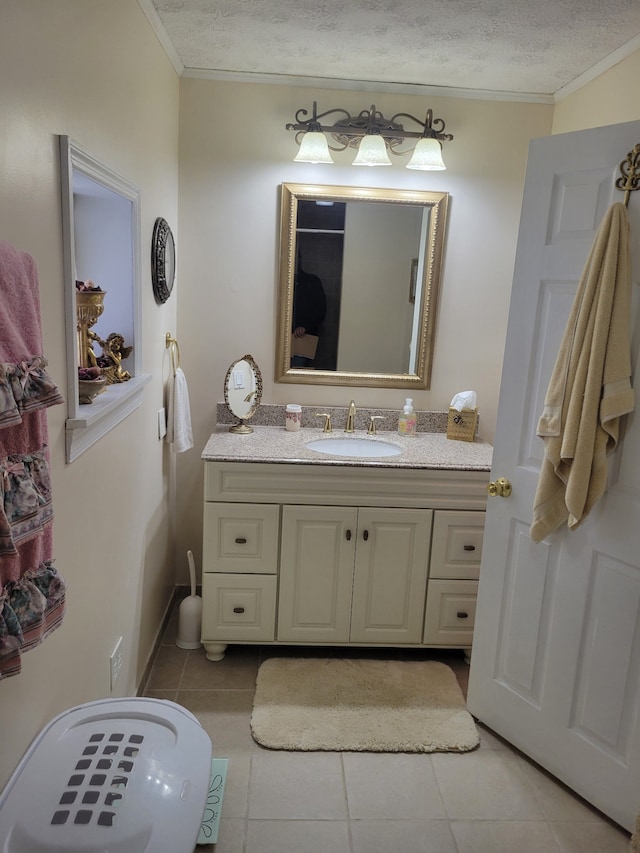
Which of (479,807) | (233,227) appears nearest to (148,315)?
(233,227)

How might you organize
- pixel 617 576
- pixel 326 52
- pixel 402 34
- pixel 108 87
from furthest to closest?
pixel 326 52
pixel 402 34
pixel 617 576
pixel 108 87

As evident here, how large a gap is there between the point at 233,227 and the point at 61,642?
6.41 ft

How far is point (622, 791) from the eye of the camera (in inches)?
70.2

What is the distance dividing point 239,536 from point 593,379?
1.40m

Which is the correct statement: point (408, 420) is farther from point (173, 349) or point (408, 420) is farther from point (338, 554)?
point (173, 349)

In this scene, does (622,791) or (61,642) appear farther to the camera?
(622,791)

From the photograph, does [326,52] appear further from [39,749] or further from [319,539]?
[39,749]

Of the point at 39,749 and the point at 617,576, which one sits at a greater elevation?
the point at 617,576

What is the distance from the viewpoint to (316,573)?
97.9 inches


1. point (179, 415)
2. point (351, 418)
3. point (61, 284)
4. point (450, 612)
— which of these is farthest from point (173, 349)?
point (450, 612)

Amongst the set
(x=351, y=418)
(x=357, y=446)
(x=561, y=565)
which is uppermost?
(x=351, y=418)

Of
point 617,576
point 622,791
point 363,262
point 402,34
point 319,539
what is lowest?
point 622,791

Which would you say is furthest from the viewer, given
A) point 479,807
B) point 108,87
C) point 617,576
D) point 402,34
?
point 402,34

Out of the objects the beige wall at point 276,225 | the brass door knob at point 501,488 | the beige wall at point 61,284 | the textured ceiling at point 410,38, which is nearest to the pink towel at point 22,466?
the beige wall at point 61,284
